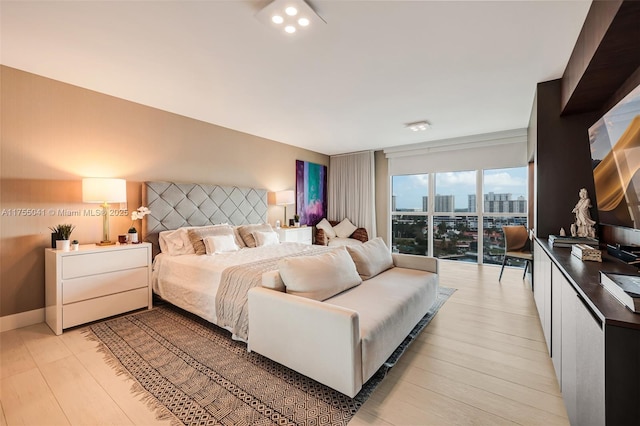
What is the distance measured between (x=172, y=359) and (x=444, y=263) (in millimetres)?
4826

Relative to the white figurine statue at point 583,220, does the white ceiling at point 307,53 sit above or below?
above

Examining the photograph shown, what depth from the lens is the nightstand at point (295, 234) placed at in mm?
4980

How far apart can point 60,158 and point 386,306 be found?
11.8 feet

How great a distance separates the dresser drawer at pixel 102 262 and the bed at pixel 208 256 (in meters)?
0.26

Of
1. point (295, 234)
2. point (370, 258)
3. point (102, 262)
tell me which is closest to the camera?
Answer: point (102, 262)

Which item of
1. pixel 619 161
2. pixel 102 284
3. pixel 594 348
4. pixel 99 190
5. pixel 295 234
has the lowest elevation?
pixel 102 284

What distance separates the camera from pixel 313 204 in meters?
6.33

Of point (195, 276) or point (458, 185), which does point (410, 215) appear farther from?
point (195, 276)

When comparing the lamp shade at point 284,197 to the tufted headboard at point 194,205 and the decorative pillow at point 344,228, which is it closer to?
the tufted headboard at point 194,205

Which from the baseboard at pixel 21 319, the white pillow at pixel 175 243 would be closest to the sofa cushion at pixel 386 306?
the white pillow at pixel 175 243

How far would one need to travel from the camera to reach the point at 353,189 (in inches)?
253

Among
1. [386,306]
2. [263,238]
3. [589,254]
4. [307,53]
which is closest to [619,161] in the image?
[589,254]

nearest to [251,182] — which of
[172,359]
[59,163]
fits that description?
[59,163]

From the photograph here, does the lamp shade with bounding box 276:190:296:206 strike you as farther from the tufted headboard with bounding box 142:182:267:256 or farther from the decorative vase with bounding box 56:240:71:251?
the decorative vase with bounding box 56:240:71:251
